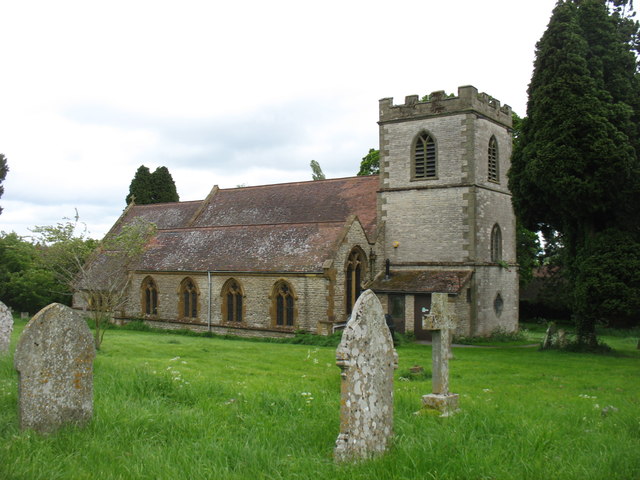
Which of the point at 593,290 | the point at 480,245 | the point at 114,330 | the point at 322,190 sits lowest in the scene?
the point at 114,330

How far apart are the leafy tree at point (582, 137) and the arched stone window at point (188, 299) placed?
15.6 m

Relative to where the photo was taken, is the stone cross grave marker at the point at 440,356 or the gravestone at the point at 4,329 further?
the gravestone at the point at 4,329

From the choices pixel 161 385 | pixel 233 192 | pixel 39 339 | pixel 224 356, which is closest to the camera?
pixel 39 339

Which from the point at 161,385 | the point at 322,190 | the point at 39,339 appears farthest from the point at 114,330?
the point at 39,339

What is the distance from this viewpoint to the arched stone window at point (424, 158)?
89.1ft

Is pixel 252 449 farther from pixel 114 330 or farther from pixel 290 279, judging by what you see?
pixel 114 330

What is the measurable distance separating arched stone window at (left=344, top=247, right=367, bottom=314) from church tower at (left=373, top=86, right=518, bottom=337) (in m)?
0.99

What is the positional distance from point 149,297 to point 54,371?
2367 centimetres

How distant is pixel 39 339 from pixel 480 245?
71.2ft

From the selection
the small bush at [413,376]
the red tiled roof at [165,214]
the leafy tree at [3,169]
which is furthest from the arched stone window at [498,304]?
the leafy tree at [3,169]

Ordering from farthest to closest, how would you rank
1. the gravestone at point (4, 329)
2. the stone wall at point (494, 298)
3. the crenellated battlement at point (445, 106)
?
the crenellated battlement at point (445, 106) → the stone wall at point (494, 298) → the gravestone at point (4, 329)

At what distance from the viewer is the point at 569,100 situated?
789 inches

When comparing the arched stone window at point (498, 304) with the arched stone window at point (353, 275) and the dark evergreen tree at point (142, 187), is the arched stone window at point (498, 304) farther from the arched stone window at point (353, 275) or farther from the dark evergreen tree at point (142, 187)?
the dark evergreen tree at point (142, 187)

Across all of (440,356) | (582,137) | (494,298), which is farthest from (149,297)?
(440,356)
